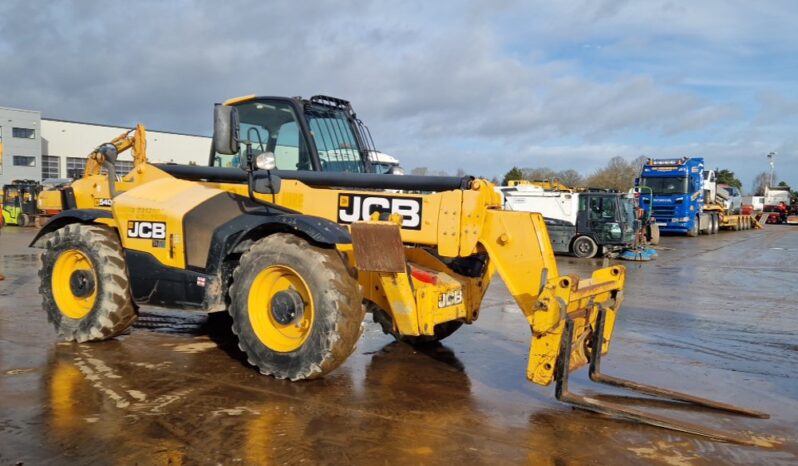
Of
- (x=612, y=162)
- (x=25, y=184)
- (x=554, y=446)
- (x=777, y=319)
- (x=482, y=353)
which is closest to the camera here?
(x=554, y=446)

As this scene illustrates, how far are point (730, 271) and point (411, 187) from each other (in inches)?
564

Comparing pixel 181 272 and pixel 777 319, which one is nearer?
pixel 181 272

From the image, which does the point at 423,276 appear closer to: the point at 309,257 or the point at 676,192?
the point at 309,257

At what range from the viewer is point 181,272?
6.20 metres

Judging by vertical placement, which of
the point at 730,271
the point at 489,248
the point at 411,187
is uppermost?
the point at 411,187

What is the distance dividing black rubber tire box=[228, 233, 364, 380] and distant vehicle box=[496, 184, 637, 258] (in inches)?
632

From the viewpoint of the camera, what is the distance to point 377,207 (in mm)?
5793

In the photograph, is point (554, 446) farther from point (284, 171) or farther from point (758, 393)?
point (284, 171)

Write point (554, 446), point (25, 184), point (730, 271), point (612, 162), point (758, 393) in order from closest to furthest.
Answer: point (554, 446), point (758, 393), point (730, 271), point (25, 184), point (612, 162)

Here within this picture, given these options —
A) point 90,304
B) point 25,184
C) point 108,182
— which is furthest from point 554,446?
point 25,184

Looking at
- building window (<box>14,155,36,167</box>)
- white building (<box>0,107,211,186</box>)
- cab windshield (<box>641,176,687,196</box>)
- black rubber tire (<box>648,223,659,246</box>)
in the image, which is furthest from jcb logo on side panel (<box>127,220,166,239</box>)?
building window (<box>14,155,36,167</box>)

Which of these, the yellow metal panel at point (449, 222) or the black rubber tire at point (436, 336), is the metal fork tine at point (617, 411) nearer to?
the yellow metal panel at point (449, 222)

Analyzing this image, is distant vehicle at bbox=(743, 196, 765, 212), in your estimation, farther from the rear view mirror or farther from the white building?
the rear view mirror

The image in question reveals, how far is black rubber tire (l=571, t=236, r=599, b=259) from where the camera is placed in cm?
2081
